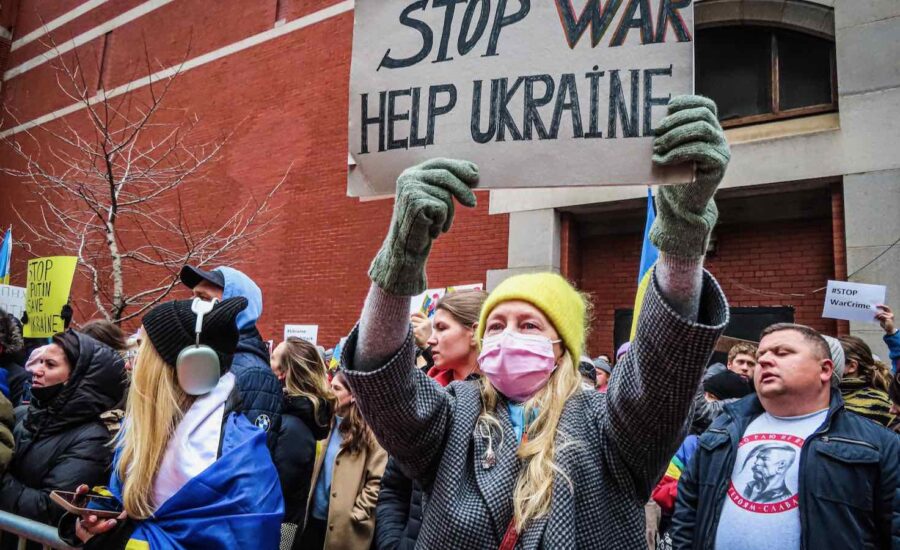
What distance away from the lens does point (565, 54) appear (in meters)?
1.84

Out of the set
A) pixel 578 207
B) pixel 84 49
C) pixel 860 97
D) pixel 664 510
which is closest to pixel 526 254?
pixel 578 207

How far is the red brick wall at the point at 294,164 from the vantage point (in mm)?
10164

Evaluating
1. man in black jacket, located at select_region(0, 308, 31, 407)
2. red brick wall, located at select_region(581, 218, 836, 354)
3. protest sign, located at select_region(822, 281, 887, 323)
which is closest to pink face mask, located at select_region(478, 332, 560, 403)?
man in black jacket, located at select_region(0, 308, 31, 407)

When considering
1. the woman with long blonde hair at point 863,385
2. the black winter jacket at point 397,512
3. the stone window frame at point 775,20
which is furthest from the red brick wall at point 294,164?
the black winter jacket at point 397,512

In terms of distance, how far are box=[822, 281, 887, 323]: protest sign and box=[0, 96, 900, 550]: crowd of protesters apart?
102 cm

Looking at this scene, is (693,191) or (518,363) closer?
(693,191)

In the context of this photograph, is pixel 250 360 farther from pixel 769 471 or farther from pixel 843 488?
pixel 843 488

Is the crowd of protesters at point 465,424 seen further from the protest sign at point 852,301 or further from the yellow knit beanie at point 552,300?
the protest sign at point 852,301

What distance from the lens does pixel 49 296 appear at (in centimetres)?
579

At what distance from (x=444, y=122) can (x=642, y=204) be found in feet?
21.5

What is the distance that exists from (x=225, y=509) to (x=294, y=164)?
9769 mm

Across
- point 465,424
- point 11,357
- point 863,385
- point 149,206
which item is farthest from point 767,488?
point 149,206

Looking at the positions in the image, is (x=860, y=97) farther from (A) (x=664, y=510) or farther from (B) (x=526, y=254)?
(A) (x=664, y=510)

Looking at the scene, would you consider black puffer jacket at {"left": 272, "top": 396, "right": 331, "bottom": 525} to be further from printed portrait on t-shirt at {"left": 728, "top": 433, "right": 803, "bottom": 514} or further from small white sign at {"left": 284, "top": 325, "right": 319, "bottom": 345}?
small white sign at {"left": 284, "top": 325, "right": 319, "bottom": 345}
